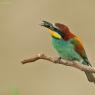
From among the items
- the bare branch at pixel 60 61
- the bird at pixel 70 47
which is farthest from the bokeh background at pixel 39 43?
the bare branch at pixel 60 61

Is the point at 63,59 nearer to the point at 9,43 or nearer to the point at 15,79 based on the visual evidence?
the point at 15,79

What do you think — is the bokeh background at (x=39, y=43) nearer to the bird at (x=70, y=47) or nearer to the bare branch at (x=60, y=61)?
the bird at (x=70, y=47)

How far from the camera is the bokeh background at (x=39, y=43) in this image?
11.4ft

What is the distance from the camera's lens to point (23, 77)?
358 centimetres

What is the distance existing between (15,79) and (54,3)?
757 millimetres

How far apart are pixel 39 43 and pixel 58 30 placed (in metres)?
1.54

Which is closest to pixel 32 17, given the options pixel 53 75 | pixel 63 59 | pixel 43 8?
pixel 43 8

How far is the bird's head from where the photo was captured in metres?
2.12

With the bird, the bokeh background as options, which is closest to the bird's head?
the bird

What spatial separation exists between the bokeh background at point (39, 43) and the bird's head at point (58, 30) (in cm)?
99

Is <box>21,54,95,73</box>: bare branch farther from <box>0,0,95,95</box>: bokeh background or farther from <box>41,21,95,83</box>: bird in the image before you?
<box>0,0,95,95</box>: bokeh background

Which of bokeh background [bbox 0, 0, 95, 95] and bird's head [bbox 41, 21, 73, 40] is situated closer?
bird's head [bbox 41, 21, 73, 40]

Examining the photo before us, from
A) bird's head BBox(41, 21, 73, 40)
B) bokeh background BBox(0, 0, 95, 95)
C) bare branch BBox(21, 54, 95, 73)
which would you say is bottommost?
bokeh background BBox(0, 0, 95, 95)

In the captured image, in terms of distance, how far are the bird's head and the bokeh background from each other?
0.99 metres
